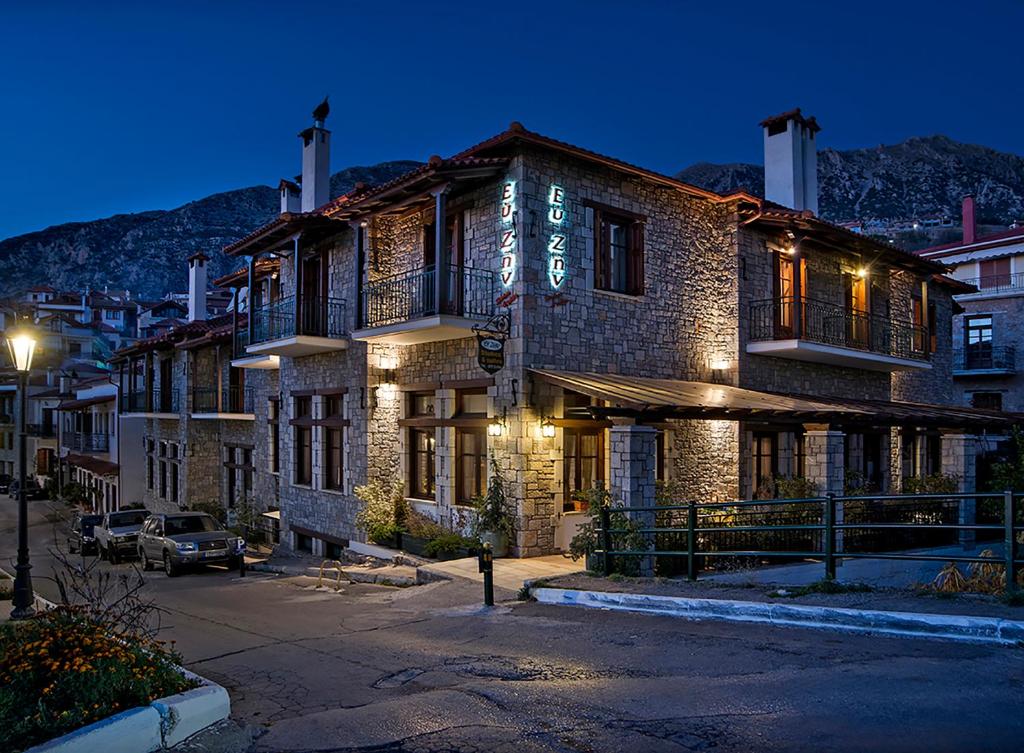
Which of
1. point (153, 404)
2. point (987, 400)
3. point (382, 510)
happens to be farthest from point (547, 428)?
point (987, 400)

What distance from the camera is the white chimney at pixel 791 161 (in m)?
22.3

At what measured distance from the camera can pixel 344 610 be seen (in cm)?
1202

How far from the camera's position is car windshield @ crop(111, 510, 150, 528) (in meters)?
23.4

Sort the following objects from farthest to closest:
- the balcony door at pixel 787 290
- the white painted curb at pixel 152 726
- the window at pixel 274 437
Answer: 1. the window at pixel 274 437
2. the balcony door at pixel 787 290
3. the white painted curb at pixel 152 726

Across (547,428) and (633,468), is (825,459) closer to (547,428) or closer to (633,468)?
(633,468)

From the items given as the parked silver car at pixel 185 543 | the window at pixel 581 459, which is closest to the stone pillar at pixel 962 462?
the window at pixel 581 459

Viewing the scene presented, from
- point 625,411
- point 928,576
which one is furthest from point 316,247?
point 928,576

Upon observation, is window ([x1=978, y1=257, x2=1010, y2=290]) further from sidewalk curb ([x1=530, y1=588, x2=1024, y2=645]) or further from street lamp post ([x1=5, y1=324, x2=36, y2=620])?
street lamp post ([x1=5, y1=324, x2=36, y2=620])

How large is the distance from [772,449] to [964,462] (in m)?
4.31

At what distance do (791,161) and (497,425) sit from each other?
42.1ft

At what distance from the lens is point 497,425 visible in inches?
594

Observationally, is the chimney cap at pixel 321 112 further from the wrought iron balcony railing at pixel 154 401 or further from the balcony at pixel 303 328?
the wrought iron balcony railing at pixel 154 401

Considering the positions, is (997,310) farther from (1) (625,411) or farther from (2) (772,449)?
(1) (625,411)

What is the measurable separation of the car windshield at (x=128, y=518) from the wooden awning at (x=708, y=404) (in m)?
15.2
